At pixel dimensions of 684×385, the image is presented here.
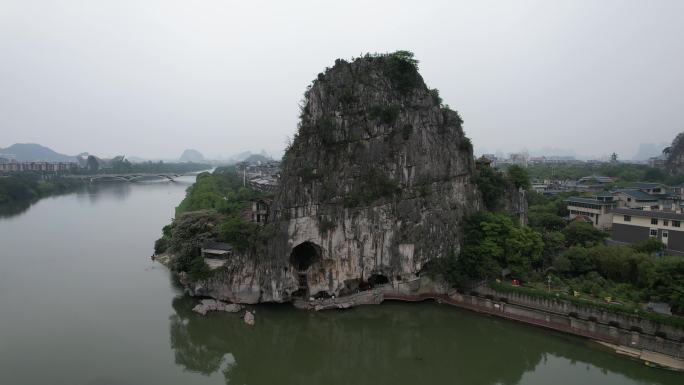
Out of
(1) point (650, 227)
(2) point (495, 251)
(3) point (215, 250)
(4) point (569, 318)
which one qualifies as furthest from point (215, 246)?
(1) point (650, 227)

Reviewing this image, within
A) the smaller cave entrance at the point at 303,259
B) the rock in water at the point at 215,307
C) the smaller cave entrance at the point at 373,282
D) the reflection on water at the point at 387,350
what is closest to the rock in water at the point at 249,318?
the reflection on water at the point at 387,350

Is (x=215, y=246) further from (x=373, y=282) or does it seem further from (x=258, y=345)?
(x=373, y=282)

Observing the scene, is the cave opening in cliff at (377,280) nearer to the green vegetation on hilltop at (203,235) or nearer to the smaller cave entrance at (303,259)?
the smaller cave entrance at (303,259)

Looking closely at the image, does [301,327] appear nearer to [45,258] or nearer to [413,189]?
[413,189]

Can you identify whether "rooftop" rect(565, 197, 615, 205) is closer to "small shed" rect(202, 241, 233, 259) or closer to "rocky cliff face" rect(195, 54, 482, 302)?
"rocky cliff face" rect(195, 54, 482, 302)

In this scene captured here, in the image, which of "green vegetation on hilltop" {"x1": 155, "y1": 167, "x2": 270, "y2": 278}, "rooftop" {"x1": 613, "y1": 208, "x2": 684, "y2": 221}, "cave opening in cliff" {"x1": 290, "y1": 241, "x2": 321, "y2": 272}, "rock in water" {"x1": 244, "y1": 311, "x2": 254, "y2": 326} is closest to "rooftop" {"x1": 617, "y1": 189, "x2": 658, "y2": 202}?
"rooftop" {"x1": 613, "y1": 208, "x2": 684, "y2": 221}

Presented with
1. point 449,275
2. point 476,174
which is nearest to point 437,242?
point 449,275
